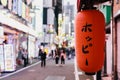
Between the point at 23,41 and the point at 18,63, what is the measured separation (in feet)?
28.2

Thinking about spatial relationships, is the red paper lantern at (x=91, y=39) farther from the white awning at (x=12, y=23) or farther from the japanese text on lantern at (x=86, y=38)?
the white awning at (x=12, y=23)

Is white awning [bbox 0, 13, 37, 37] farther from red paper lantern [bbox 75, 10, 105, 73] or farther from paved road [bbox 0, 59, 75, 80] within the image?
red paper lantern [bbox 75, 10, 105, 73]

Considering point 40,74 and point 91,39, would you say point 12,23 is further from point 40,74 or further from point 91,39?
point 91,39

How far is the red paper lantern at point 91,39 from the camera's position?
704 cm

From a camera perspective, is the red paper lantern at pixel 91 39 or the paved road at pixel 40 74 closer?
the red paper lantern at pixel 91 39

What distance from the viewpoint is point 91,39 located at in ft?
Result: 23.2

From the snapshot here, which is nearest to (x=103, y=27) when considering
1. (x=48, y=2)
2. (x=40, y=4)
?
(x=40, y=4)

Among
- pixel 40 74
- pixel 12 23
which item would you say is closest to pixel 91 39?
pixel 40 74

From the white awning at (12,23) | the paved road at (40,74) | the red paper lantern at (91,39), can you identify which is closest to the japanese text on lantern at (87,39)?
the red paper lantern at (91,39)

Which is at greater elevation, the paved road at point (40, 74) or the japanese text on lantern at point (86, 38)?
the japanese text on lantern at point (86, 38)

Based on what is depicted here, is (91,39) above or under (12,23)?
under

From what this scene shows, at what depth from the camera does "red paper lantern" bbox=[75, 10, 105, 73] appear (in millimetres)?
7035

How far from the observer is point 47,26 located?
8862cm

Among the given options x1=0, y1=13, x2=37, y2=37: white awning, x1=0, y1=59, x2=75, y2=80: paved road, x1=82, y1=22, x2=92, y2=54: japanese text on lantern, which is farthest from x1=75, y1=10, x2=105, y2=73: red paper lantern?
x1=0, y1=13, x2=37, y2=37: white awning
